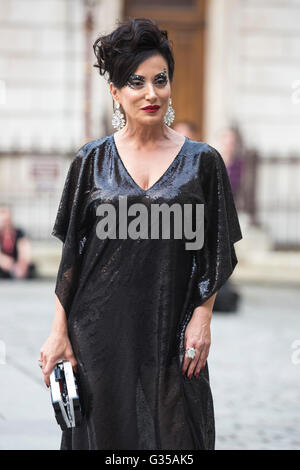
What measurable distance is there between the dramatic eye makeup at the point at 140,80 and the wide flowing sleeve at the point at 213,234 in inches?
11.6

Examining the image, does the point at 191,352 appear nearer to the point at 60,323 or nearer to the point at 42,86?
the point at 60,323

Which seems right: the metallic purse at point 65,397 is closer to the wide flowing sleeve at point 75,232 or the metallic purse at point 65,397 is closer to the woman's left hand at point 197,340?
the wide flowing sleeve at point 75,232

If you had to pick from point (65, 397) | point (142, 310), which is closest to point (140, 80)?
point (142, 310)

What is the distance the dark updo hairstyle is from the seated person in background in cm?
985

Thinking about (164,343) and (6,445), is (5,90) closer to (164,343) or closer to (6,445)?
(6,445)

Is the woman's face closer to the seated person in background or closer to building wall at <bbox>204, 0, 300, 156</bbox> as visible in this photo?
the seated person in background

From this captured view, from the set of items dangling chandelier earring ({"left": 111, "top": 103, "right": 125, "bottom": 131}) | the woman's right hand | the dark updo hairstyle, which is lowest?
the woman's right hand

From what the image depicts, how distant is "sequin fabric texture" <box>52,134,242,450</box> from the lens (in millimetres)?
3078

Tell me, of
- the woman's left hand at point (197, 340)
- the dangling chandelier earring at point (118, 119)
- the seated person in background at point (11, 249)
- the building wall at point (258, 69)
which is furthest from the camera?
the building wall at point (258, 69)

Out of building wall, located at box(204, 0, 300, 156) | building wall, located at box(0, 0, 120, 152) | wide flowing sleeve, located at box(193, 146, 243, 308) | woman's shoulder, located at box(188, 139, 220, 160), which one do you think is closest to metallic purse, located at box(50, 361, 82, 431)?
wide flowing sleeve, located at box(193, 146, 243, 308)

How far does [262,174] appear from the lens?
1588 centimetres

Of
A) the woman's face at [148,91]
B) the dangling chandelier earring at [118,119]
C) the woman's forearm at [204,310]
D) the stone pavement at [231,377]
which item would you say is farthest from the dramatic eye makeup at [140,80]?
the stone pavement at [231,377]

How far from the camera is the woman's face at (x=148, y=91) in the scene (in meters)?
3.07

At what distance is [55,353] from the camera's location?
10.3 feet
